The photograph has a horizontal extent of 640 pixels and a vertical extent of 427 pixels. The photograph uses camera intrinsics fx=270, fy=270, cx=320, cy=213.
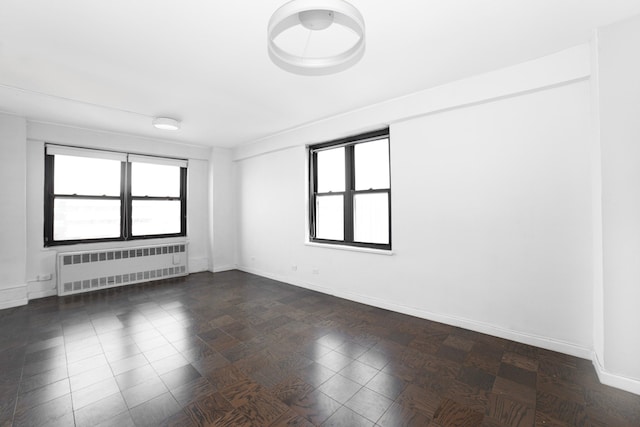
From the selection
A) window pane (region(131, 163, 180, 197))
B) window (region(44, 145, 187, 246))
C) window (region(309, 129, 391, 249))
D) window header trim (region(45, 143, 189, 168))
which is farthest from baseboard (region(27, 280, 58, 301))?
window (region(309, 129, 391, 249))

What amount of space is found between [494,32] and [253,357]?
342 cm

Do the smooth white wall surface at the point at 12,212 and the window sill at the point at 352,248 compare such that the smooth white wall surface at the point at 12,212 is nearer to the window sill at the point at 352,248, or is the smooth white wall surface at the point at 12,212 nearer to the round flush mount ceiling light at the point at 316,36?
the window sill at the point at 352,248

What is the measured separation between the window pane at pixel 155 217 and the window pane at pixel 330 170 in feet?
10.7

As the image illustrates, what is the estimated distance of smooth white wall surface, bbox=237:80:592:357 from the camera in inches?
96.0

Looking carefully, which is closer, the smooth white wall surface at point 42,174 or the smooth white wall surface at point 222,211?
the smooth white wall surface at point 42,174

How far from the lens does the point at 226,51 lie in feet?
7.79

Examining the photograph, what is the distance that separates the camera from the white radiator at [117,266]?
14.2ft

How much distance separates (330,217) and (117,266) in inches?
152

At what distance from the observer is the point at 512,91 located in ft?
8.68

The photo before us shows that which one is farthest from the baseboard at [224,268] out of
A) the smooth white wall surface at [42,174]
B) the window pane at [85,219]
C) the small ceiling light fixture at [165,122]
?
the small ceiling light fixture at [165,122]

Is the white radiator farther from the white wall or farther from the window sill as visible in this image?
the white wall

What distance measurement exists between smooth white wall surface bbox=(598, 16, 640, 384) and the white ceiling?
0.86ft

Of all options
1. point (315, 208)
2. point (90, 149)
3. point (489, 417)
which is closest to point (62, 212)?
point (90, 149)

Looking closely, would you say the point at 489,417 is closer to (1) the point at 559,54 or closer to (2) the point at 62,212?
(1) the point at 559,54
